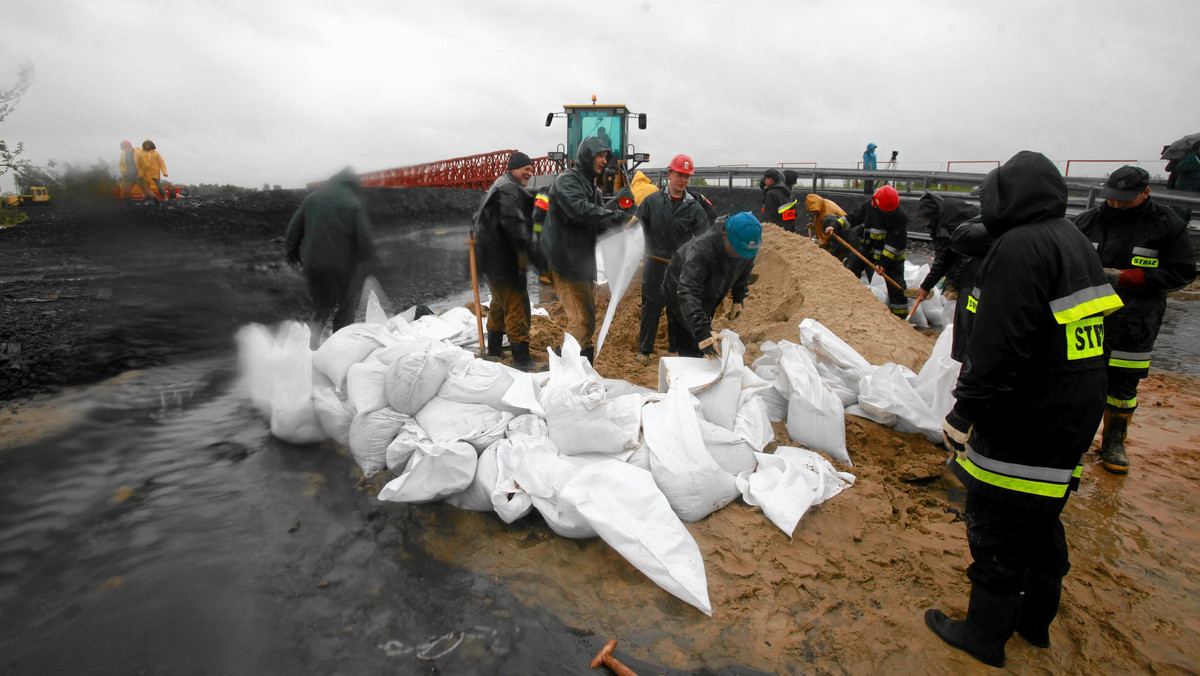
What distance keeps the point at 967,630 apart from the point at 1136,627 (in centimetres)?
60

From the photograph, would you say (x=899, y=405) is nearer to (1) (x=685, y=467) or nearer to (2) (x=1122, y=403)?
(2) (x=1122, y=403)

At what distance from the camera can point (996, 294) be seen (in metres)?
1.36

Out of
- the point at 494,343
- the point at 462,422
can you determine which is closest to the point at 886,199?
the point at 494,343

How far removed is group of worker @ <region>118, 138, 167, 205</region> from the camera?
2937 millimetres

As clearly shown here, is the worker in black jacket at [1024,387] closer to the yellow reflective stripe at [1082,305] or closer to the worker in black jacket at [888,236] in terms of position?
the yellow reflective stripe at [1082,305]

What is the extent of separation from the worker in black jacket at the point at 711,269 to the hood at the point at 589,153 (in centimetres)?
80

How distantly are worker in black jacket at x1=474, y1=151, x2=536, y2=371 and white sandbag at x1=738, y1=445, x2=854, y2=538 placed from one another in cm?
191

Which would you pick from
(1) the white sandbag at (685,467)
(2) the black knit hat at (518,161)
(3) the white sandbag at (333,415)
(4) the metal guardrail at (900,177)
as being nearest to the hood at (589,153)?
(2) the black knit hat at (518,161)

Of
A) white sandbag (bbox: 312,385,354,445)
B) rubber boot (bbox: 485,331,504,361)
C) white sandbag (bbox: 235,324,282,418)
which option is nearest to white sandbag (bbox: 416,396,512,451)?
white sandbag (bbox: 312,385,354,445)

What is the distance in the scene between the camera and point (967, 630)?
1532 millimetres

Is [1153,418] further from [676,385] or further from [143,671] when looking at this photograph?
[143,671]

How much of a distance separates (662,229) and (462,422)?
2.25m

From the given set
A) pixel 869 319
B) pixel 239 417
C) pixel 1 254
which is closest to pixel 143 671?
pixel 239 417

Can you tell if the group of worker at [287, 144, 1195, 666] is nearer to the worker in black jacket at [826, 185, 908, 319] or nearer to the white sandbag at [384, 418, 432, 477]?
the worker in black jacket at [826, 185, 908, 319]
